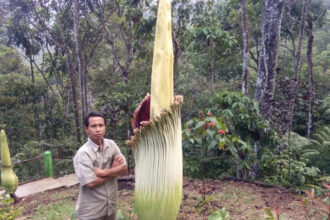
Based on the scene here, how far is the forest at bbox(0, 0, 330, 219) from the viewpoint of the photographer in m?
3.86

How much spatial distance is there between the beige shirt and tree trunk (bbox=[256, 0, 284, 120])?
277 cm

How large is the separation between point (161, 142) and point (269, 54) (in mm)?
3184

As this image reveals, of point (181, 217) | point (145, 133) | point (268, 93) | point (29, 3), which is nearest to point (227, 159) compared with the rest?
point (268, 93)

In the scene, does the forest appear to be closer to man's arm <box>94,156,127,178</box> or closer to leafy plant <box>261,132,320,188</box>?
leafy plant <box>261,132,320,188</box>

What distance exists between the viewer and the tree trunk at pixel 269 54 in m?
3.93

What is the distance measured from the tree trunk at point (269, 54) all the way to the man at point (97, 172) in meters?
2.77

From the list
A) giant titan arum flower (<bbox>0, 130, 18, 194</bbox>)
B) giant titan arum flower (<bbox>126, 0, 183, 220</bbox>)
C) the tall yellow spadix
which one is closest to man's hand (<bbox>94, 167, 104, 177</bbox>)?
A: giant titan arum flower (<bbox>126, 0, 183, 220</bbox>)

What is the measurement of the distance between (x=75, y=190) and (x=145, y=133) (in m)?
3.87

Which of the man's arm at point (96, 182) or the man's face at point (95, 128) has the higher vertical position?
the man's face at point (95, 128)

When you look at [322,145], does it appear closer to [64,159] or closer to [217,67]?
[217,67]

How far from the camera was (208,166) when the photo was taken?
5.45 meters

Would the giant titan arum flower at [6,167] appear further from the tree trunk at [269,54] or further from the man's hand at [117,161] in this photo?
the tree trunk at [269,54]

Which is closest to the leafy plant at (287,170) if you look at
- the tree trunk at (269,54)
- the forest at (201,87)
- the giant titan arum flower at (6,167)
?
the forest at (201,87)

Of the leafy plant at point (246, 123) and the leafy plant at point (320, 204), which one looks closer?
the leafy plant at point (320, 204)
